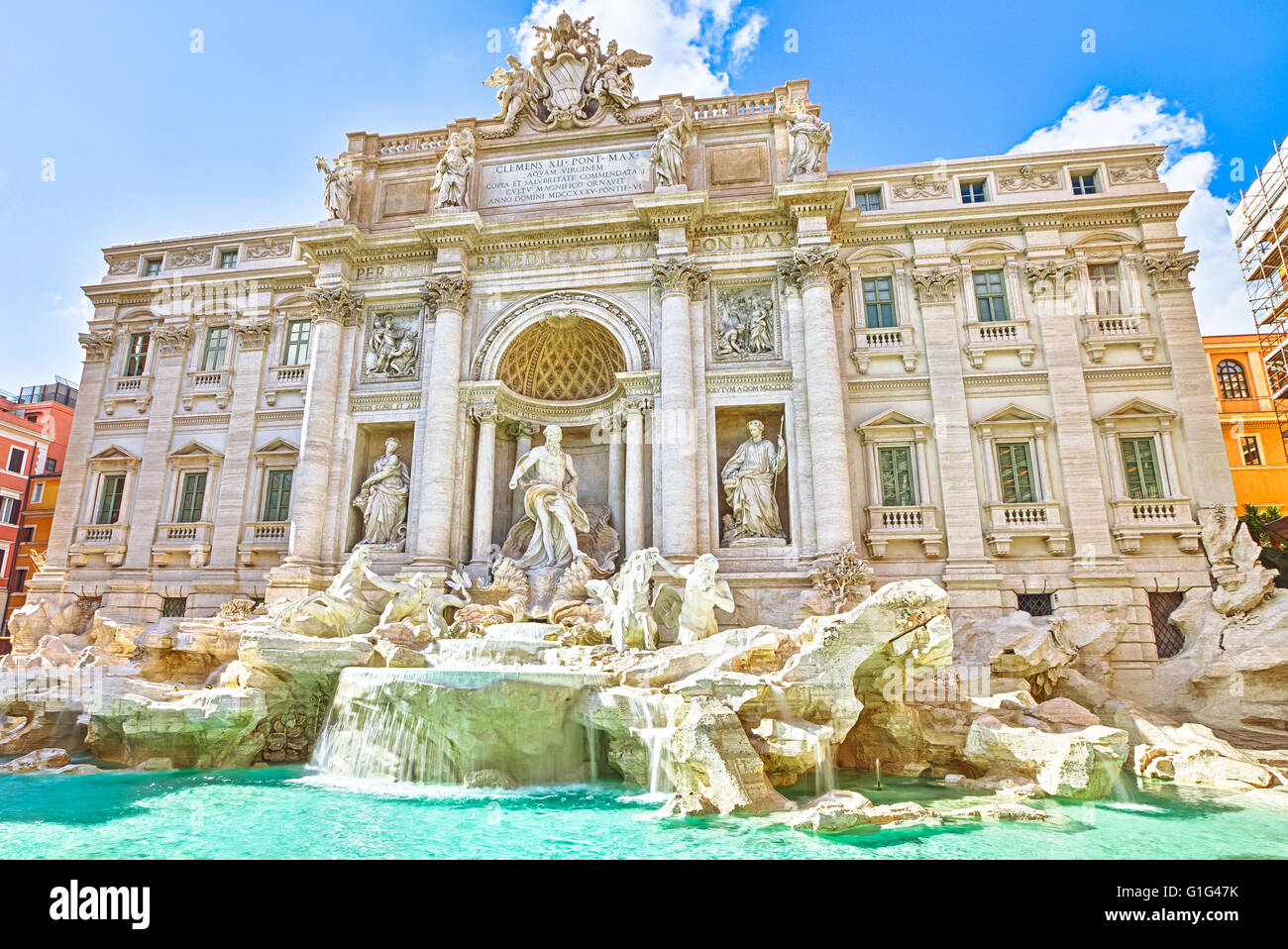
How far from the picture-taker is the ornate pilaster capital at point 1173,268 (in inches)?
651

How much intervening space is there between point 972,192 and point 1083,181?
2668 mm

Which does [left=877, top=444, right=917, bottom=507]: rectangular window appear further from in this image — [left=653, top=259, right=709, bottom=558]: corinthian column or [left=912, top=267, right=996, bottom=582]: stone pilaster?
[left=653, top=259, right=709, bottom=558]: corinthian column

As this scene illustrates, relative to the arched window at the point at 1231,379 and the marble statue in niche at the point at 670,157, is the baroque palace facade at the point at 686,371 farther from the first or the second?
the arched window at the point at 1231,379

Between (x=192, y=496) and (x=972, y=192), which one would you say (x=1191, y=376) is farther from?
(x=192, y=496)

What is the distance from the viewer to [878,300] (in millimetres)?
17844

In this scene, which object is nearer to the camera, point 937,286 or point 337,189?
point 937,286

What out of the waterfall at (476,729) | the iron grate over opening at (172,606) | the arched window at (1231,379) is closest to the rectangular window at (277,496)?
the iron grate over opening at (172,606)

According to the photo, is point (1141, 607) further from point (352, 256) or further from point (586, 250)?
point (352, 256)

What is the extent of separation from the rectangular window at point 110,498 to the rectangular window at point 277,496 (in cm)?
457

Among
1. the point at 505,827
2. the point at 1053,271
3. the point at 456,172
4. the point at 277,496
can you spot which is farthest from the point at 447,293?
the point at 1053,271

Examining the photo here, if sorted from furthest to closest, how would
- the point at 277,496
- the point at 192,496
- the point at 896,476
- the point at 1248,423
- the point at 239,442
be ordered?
the point at 1248,423
the point at 192,496
the point at 239,442
the point at 277,496
the point at 896,476

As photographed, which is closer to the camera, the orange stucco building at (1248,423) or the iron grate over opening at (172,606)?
the iron grate over opening at (172,606)

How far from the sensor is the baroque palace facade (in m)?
15.8
